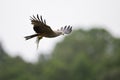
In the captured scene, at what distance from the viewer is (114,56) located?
84.2m

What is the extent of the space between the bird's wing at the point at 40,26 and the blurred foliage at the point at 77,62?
5257cm

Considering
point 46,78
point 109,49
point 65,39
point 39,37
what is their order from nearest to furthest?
point 39,37 < point 46,78 < point 109,49 < point 65,39

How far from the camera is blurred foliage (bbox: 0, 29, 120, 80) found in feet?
243

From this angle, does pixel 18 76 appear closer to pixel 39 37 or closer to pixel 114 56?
pixel 114 56

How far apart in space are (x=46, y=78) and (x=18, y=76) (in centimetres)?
787

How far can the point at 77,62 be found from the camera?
8481cm

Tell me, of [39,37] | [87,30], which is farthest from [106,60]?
[39,37]

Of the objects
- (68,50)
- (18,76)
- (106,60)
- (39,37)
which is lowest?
(39,37)

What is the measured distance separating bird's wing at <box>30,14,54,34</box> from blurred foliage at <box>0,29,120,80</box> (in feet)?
172

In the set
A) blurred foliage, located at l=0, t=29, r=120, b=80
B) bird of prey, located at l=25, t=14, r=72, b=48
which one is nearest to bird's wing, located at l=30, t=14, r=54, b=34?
bird of prey, located at l=25, t=14, r=72, b=48

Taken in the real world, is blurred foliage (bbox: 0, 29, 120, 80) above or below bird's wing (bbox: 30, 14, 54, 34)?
above

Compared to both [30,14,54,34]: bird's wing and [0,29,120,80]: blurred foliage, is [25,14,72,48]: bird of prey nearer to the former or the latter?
[30,14,54,34]: bird's wing

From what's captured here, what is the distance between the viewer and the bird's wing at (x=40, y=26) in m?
15.1

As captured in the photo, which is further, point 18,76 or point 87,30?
point 87,30
